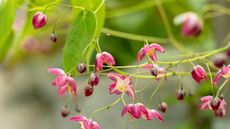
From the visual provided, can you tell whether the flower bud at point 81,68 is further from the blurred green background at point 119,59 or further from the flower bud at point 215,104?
the blurred green background at point 119,59

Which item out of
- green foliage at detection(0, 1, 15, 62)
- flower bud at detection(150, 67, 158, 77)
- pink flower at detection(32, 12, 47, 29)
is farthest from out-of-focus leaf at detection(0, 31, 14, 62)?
flower bud at detection(150, 67, 158, 77)

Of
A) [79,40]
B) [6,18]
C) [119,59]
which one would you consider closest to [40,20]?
[79,40]

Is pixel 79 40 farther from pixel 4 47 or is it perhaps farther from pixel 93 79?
pixel 4 47

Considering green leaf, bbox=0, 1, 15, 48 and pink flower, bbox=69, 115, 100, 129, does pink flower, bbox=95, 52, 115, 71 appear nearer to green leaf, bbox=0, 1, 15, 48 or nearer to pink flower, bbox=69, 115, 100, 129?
pink flower, bbox=69, 115, 100, 129

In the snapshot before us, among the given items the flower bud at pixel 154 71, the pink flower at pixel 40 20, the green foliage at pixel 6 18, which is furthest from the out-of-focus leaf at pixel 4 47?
the flower bud at pixel 154 71

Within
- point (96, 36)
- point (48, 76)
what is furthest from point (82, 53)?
point (48, 76)
